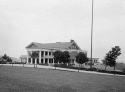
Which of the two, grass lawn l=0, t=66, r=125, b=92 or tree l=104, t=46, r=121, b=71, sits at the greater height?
tree l=104, t=46, r=121, b=71

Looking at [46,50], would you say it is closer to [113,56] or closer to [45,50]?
[45,50]

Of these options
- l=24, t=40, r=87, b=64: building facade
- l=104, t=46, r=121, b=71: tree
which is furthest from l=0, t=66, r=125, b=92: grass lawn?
l=24, t=40, r=87, b=64: building facade

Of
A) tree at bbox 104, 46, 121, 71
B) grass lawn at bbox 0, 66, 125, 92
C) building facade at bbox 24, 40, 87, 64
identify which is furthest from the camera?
building facade at bbox 24, 40, 87, 64

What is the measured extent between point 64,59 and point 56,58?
2.23 meters

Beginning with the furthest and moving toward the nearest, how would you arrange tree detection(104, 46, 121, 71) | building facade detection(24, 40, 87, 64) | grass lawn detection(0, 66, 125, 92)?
building facade detection(24, 40, 87, 64) < tree detection(104, 46, 121, 71) < grass lawn detection(0, 66, 125, 92)

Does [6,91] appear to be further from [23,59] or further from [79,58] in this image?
[23,59]

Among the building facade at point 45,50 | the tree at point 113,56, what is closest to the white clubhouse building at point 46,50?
the building facade at point 45,50

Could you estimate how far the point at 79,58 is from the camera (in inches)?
1635

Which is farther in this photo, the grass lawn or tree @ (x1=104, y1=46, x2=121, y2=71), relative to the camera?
tree @ (x1=104, y1=46, x2=121, y2=71)

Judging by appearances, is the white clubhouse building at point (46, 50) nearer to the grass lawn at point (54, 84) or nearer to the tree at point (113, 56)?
the tree at point (113, 56)

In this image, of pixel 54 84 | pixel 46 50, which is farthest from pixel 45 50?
pixel 54 84

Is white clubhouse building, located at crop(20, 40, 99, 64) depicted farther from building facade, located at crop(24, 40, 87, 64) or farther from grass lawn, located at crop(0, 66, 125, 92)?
grass lawn, located at crop(0, 66, 125, 92)

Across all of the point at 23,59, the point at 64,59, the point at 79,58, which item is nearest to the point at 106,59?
the point at 79,58

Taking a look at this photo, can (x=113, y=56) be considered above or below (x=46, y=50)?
below
